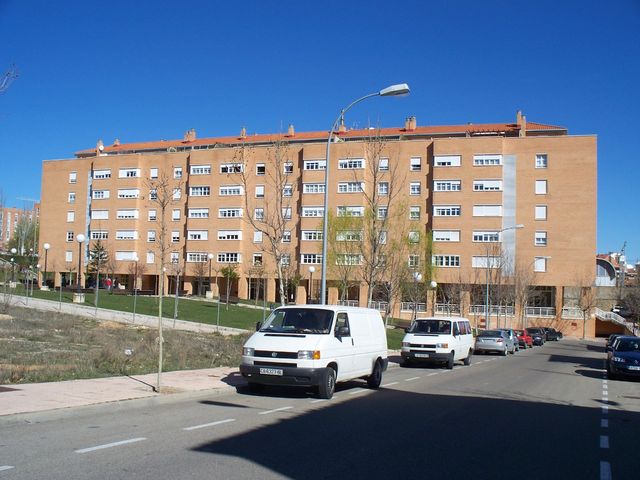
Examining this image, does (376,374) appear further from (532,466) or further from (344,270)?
(344,270)

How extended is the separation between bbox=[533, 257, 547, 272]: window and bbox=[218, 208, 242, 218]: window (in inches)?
1373

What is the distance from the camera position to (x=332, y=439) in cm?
884

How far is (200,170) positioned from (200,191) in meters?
2.65

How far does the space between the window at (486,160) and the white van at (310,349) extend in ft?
192

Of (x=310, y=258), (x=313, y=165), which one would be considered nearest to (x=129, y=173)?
(x=313, y=165)

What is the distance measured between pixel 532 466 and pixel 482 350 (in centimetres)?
2873

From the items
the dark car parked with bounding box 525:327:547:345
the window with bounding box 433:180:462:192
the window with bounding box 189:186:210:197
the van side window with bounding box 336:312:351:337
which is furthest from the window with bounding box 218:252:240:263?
the van side window with bounding box 336:312:351:337

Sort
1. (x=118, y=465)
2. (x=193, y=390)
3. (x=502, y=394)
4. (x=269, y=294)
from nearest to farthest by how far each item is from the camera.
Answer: (x=118, y=465), (x=193, y=390), (x=502, y=394), (x=269, y=294)

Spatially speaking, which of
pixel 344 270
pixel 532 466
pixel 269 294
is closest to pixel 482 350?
pixel 344 270

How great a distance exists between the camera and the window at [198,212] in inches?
3187

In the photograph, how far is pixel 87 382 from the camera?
1293 centimetres

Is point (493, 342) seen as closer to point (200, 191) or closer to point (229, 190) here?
point (229, 190)

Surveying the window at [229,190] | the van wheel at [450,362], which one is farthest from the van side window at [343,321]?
the window at [229,190]

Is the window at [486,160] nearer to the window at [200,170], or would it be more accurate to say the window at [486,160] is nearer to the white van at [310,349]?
the window at [200,170]
